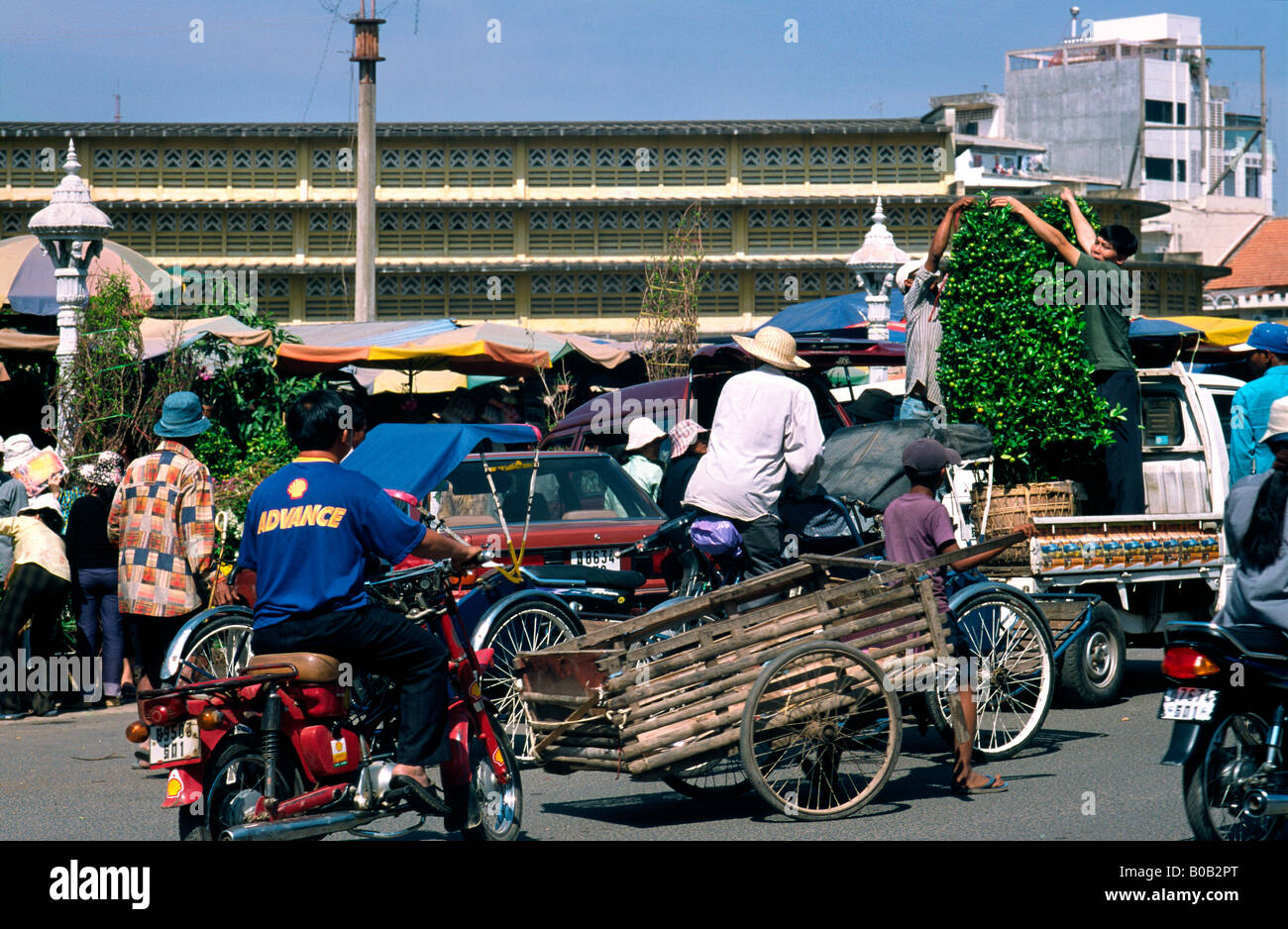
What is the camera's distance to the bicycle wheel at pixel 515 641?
799cm

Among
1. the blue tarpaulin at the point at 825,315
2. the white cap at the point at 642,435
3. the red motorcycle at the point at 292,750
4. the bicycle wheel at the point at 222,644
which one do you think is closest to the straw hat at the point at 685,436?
the white cap at the point at 642,435

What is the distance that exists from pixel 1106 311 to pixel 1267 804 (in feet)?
16.6

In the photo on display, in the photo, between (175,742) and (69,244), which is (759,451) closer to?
(175,742)

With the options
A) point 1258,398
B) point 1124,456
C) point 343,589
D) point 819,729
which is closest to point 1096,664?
point 1124,456

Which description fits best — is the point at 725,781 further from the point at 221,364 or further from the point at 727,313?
the point at 727,313

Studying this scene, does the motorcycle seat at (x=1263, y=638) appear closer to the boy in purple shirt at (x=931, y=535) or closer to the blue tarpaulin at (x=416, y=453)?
the boy in purple shirt at (x=931, y=535)

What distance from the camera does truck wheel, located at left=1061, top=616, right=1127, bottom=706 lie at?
8.77m

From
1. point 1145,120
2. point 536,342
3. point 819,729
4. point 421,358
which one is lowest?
point 819,729

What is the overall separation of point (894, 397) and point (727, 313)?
32.8 metres

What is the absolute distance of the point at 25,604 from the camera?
396 inches

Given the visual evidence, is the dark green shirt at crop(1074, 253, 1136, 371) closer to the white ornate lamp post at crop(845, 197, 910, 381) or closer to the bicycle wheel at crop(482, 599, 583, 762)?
the bicycle wheel at crop(482, 599, 583, 762)

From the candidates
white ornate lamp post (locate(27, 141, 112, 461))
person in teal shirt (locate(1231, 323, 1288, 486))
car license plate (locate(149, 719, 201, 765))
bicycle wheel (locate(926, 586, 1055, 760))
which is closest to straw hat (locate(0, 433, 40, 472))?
white ornate lamp post (locate(27, 141, 112, 461))

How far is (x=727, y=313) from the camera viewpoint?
154ft
